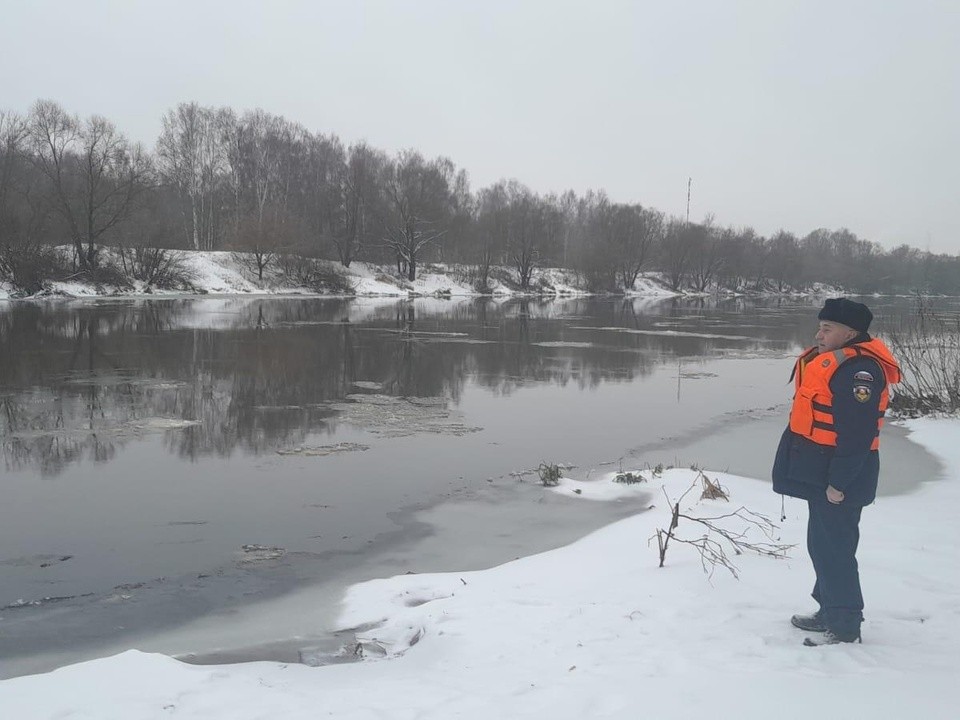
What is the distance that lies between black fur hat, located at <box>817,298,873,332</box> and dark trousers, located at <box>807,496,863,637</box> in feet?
3.36

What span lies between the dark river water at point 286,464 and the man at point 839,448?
288 cm

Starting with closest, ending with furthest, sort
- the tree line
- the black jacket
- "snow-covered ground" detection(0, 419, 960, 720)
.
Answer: "snow-covered ground" detection(0, 419, 960, 720)
the black jacket
the tree line

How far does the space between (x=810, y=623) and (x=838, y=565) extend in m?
0.39

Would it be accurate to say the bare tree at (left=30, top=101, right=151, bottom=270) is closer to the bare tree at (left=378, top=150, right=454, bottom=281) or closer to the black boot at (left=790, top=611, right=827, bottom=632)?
the bare tree at (left=378, top=150, right=454, bottom=281)

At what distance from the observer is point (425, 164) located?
223 ft

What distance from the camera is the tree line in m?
46.1

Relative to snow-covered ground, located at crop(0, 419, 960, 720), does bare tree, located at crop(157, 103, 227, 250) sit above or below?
above

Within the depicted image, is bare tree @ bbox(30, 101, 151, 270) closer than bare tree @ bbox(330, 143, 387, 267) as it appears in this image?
Yes

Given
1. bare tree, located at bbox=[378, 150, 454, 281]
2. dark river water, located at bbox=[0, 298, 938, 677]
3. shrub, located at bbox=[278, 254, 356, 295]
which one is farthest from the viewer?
bare tree, located at bbox=[378, 150, 454, 281]

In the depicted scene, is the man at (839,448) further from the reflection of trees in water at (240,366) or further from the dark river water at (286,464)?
the reflection of trees in water at (240,366)

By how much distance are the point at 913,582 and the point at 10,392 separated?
14.1m

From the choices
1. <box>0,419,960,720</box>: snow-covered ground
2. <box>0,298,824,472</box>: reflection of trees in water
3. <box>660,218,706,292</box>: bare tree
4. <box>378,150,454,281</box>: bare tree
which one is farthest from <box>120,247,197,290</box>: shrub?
<box>660,218,706,292</box>: bare tree

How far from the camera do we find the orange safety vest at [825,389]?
372cm

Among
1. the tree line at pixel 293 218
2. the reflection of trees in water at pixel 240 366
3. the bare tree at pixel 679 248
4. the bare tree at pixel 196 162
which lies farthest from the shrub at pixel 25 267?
the bare tree at pixel 679 248
